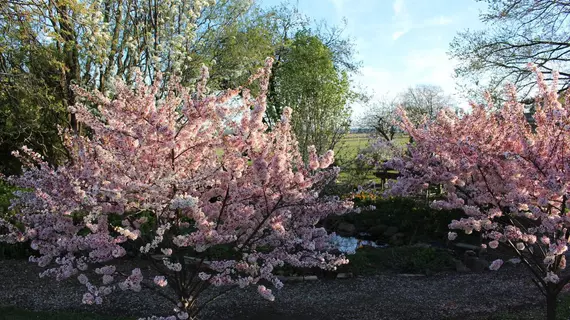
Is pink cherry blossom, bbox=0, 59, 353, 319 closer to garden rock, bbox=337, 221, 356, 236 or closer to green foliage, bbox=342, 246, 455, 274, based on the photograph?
green foliage, bbox=342, 246, 455, 274

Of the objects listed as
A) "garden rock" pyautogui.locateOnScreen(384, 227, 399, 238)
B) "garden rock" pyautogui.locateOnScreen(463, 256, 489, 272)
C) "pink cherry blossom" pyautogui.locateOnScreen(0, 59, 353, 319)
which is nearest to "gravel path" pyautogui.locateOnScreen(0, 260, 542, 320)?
"garden rock" pyautogui.locateOnScreen(463, 256, 489, 272)

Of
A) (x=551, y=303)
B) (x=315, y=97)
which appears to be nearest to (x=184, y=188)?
(x=551, y=303)

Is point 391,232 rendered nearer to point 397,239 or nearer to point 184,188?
point 397,239

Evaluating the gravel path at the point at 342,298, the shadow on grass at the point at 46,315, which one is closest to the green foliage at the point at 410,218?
the gravel path at the point at 342,298

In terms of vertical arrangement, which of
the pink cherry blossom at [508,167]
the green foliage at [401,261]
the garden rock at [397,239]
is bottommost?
the garden rock at [397,239]

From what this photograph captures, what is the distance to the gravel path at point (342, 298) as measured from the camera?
6.14m

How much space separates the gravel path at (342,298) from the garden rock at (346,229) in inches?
157

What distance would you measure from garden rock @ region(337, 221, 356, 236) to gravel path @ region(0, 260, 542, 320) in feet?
13.1

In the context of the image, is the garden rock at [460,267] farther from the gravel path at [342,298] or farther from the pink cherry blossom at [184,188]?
the pink cherry blossom at [184,188]

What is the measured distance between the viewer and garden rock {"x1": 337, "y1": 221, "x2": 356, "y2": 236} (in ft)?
39.5

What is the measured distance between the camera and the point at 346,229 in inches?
476

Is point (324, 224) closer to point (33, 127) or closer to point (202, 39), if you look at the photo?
point (202, 39)

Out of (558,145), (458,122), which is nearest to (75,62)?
(458,122)

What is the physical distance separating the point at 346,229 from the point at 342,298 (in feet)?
17.3
